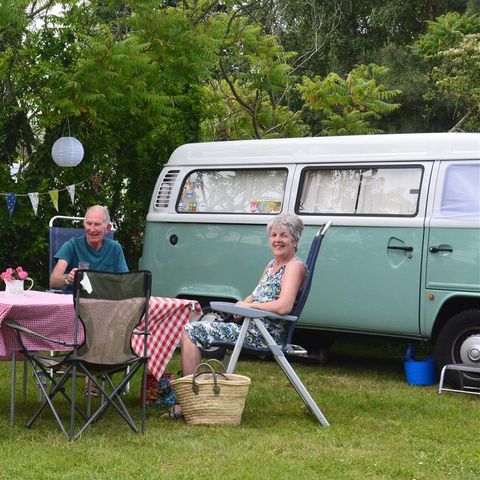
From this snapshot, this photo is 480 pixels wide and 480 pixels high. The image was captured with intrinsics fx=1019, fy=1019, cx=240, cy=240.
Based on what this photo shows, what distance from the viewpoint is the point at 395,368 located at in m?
9.84

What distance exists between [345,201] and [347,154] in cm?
42

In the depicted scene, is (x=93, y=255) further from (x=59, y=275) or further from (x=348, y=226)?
(x=348, y=226)

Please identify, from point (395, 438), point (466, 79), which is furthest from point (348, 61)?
point (395, 438)

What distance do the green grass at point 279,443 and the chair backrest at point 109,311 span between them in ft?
1.63

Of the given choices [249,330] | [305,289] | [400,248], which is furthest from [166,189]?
[305,289]

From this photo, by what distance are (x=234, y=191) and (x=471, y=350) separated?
277 centimetres

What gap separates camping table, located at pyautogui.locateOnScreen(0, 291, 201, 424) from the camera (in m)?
5.92

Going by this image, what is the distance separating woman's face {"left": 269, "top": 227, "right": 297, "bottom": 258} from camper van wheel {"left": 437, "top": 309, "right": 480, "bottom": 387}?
6.66 ft

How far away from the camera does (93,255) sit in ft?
24.2

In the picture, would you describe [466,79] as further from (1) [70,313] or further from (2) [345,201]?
(1) [70,313]

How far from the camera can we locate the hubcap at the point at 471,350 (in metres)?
8.26

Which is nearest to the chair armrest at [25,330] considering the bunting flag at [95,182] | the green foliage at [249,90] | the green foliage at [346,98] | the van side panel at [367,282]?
the van side panel at [367,282]

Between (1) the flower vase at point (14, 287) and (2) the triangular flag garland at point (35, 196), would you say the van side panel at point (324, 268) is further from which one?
(1) the flower vase at point (14, 287)

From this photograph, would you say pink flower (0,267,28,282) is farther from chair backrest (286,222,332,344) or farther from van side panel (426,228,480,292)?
van side panel (426,228,480,292)
